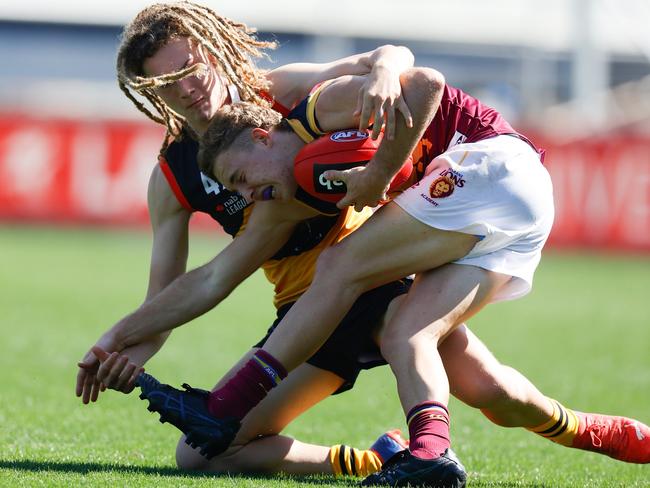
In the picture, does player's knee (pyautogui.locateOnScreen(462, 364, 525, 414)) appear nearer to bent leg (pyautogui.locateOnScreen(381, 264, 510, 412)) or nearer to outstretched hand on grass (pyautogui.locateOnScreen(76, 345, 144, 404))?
bent leg (pyautogui.locateOnScreen(381, 264, 510, 412))

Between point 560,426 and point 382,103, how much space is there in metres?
1.50

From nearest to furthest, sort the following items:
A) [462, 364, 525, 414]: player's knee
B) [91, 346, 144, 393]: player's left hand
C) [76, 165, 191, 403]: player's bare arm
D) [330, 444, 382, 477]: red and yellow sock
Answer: [91, 346, 144, 393]: player's left hand
[462, 364, 525, 414]: player's knee
[330, 444, 382, 477]: red and yellow sock
[76, 165, 191, 403]: player's bare arm

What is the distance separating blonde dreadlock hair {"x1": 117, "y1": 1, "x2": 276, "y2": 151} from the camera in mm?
4246

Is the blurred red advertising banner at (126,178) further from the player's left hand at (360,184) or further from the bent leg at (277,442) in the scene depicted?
the player's left hand at (360,184)

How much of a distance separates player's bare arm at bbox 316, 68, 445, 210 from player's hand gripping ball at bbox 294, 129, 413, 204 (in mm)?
48

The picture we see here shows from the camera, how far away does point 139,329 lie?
169 inches

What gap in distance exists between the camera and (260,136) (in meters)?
4.06

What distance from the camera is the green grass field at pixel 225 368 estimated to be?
4340 mm

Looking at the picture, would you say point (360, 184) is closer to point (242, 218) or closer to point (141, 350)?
point (242, 218)

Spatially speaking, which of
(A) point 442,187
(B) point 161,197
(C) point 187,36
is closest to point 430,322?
(A) point 442,187

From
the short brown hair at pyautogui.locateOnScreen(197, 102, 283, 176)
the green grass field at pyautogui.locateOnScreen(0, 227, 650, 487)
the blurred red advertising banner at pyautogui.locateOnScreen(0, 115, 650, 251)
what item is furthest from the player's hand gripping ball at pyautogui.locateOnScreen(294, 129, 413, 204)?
the blurred red advertising banner at pyautogui.locateOnScreen(0, 115, 650, 251)

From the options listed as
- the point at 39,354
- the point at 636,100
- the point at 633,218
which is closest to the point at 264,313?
the point at 39,354

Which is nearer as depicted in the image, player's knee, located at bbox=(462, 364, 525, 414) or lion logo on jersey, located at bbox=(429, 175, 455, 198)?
lion logo on jersey, located at bbox=(429, 175, 455, 198)

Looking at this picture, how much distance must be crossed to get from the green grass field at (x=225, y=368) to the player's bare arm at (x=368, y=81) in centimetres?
134
